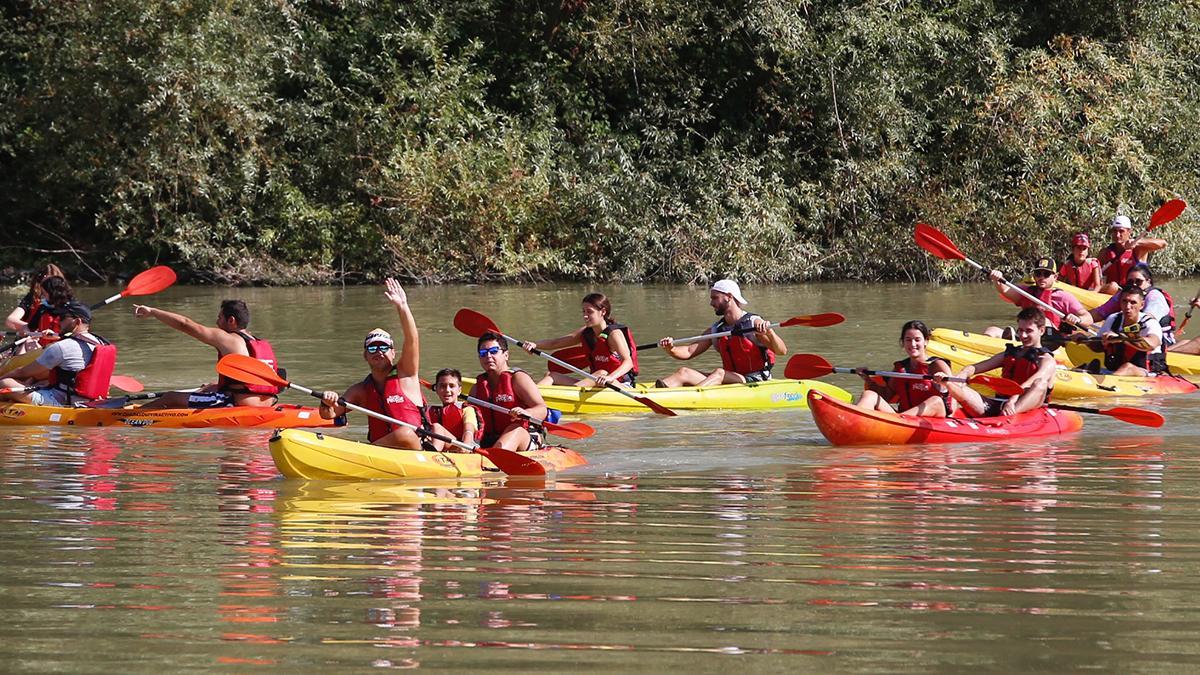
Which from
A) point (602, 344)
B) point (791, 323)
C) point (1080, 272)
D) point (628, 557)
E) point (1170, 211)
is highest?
point (1170, 211)

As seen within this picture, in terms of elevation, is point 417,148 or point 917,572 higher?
point 417,148

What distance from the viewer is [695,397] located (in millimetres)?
12117

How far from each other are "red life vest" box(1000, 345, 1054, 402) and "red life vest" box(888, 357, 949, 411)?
0.60m

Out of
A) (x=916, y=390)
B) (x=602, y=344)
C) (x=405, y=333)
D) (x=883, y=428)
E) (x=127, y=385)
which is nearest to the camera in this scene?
(x=405, y=333)

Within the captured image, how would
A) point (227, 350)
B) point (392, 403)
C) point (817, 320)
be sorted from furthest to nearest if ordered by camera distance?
point (817, 320), point (227, 350), point (392, 403)

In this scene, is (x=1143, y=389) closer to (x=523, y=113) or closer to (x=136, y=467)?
(x=136, y=467)

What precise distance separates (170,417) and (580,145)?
17374 millimetres

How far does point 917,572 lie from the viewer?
5.81 m

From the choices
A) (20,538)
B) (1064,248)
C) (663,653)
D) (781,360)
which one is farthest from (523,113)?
(663,653)

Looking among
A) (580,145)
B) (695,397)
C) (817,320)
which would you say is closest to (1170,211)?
(817,320)

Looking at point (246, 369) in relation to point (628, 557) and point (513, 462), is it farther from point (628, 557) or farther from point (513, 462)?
point (628, 557)

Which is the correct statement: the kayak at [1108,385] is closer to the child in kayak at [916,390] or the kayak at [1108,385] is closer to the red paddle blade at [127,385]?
the child in kayak at [916,390]

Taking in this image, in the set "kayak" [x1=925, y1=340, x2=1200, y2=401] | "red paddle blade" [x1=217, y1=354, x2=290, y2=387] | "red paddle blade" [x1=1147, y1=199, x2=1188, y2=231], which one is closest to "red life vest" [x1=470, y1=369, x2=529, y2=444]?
"red paddle blade" [x1=217, y1=354, x2=290, y2=387]

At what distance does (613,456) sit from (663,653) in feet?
16.3
